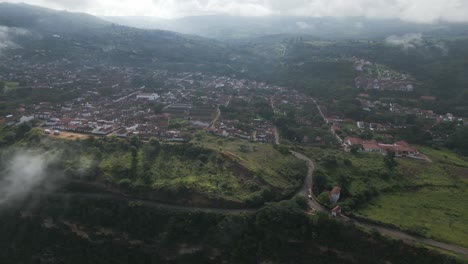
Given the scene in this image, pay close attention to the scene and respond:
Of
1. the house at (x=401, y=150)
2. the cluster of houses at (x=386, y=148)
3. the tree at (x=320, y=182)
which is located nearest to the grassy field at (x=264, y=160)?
the tree at (x=320, y=182)

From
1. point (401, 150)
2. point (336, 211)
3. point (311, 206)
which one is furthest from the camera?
point (401, 150)

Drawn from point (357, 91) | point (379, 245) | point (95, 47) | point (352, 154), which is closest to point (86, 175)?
point (379, 245)

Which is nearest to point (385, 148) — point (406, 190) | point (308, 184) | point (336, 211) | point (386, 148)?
point (386, 148)

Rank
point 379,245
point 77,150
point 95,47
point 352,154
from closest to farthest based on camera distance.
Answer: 1. point 379,245
2. point 77,150
3. point 352,154
4. point 95,47

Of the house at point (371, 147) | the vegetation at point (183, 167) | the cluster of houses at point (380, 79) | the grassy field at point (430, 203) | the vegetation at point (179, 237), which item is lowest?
the vegetation at point (179, 237)

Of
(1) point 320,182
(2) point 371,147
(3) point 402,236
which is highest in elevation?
(2) point 371,147

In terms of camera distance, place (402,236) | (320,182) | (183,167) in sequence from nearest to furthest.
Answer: (402,236)
(320,182)
(183,167)

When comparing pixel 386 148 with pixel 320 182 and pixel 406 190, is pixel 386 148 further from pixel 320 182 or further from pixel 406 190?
pixel 320 182

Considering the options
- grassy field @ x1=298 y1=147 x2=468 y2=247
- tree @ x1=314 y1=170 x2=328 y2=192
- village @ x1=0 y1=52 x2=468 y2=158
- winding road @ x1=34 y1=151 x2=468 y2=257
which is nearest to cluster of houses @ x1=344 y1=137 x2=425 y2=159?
village @ x1=0 y1=52 x2=468 y2=158

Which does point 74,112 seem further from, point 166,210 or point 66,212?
point 166,210

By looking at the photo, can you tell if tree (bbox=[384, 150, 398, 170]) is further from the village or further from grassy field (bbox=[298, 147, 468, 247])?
the village

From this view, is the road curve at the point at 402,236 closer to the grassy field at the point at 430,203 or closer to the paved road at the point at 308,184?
the paved road at the point at 308,184
